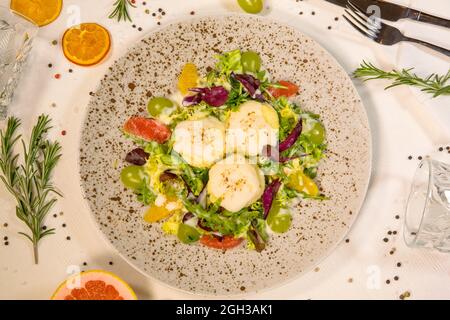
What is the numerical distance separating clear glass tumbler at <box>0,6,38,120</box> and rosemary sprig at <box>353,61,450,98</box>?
1588 millimetres

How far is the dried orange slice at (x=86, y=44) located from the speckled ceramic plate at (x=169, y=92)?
0.16 m

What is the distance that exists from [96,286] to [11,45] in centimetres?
122

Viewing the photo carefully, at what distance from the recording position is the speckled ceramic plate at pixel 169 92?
7.68 ft

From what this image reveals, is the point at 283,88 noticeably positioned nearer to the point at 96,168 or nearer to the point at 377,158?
the point at 377,158

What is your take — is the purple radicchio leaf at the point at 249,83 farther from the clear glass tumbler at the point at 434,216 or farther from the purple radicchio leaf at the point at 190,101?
the clear glass tumbler at the point at 434,216

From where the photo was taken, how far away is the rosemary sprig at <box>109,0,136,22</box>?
2.44 m

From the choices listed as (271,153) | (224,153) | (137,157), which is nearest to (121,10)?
(137,157)

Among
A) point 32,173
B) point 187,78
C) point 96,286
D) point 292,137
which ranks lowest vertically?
point 96,286

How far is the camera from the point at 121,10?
2.45 m

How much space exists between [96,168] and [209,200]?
55 centimetres

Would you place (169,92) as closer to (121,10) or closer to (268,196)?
(121,10)

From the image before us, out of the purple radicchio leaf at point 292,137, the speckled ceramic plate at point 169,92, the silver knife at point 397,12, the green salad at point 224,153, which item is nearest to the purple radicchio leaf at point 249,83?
the green salad at point 224,153

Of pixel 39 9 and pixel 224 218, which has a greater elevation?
pixel 39 9

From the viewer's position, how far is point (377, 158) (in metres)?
2.50
